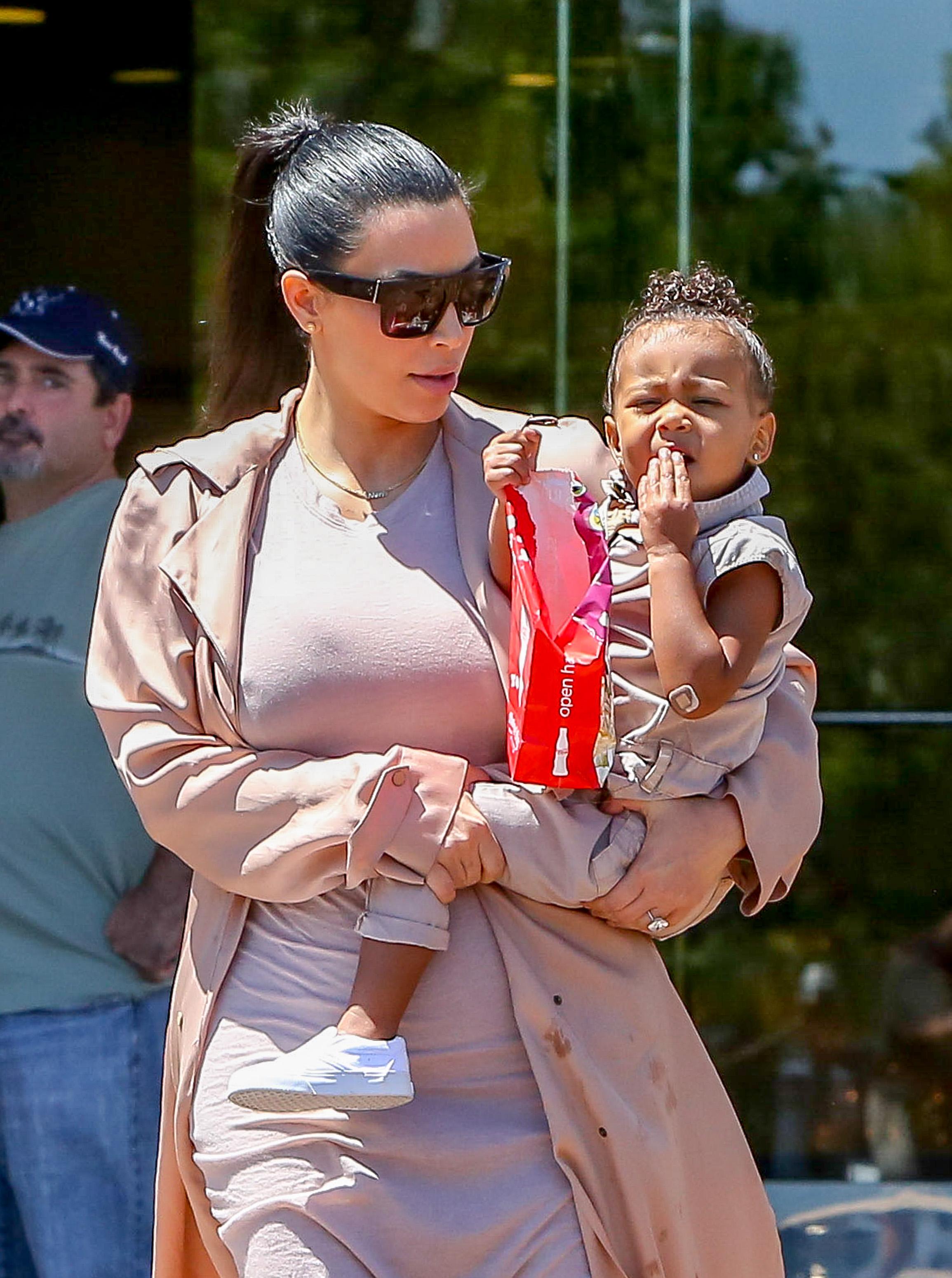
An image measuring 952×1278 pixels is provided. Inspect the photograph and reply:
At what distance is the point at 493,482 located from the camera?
2.48 m

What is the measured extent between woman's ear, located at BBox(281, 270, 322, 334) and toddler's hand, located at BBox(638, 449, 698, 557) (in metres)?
0.45

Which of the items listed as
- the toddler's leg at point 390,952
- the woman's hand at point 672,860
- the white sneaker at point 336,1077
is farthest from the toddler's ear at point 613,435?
the white sneaker at point 336,1077

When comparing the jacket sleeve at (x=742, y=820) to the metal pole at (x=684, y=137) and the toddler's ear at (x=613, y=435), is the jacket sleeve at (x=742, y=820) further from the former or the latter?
the metal pole at (x=684, y=137)

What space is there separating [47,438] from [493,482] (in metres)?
2.19

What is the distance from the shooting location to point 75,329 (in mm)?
4605

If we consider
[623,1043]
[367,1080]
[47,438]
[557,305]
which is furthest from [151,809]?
[557,305]

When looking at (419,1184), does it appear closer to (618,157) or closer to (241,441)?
(241,441)

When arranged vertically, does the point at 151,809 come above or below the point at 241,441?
below

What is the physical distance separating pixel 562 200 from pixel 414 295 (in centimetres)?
241

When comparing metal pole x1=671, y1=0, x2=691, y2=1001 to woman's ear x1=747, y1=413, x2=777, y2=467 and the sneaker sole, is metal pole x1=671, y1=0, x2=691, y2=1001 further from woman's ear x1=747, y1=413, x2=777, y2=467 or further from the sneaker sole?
the sneaker sole

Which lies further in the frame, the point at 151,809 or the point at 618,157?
the point at 618,157

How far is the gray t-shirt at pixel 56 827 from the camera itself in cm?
430

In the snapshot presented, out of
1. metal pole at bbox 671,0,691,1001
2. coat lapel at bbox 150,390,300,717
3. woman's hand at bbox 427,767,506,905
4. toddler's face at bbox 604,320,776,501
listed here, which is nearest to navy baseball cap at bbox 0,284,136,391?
metal pole at bbox 671,0,691,1001

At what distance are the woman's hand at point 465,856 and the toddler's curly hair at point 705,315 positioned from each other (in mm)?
565
